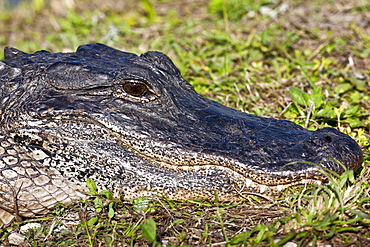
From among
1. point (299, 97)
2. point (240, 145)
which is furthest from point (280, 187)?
point (299, 97)

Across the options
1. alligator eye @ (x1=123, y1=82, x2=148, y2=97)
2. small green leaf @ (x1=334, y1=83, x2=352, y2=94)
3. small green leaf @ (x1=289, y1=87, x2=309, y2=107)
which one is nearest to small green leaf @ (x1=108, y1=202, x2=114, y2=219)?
alligator eye @ (x1=123, y1=82, x2=148, y2=97)

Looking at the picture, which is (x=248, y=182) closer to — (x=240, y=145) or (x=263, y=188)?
(x=263, y=188)

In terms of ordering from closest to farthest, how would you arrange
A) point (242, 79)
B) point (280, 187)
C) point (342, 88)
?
1. point (280, 187)
2. point (342, 88)
3. point (242, 79)

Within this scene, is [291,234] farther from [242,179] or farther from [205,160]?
[205,160]

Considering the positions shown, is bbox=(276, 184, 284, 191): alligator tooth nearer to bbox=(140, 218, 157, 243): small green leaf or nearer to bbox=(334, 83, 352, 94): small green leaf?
bbox=(140, 218, 157, 243): small green leaf

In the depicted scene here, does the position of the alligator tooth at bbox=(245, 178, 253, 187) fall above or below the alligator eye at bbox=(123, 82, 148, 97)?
below
